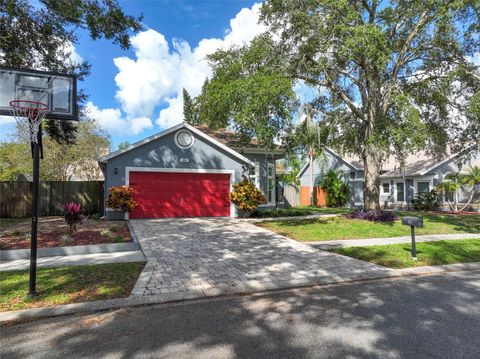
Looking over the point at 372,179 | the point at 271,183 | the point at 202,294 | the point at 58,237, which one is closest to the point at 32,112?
the point at 202,294

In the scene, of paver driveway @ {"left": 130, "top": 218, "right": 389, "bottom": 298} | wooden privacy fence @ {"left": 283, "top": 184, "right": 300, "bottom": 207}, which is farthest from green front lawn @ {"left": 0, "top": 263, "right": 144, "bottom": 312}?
wooden privacy fence @ {"left": 283, "top": 184, "right": 300, "bottom": 207}

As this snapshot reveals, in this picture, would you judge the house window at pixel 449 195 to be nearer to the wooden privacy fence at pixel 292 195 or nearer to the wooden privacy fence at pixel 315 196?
the wooden privacy fence at pixel 315 196

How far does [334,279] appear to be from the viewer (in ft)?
20.2

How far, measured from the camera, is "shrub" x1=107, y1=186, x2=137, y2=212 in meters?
13.4

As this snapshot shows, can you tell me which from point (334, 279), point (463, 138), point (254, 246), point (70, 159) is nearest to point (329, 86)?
point (463, 138)

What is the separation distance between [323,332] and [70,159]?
1099 inches

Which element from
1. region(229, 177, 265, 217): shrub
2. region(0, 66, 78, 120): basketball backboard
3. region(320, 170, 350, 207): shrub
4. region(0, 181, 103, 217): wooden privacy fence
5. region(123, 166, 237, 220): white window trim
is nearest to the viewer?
region(0, 66, 78, 120): basketball backboard

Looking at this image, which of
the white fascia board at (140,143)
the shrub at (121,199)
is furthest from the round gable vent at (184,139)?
the shrub at (121,199)

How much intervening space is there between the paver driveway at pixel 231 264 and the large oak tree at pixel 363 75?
4.25 m

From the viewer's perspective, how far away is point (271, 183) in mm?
18672

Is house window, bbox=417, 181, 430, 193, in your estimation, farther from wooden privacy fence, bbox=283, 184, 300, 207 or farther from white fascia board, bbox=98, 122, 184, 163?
white fascia board, bbox=98, 122, 184, 163

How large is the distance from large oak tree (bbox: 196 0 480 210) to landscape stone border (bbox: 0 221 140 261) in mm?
5569

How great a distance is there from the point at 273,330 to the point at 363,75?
45.6 feet

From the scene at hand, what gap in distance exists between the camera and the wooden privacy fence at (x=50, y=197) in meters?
15.6
